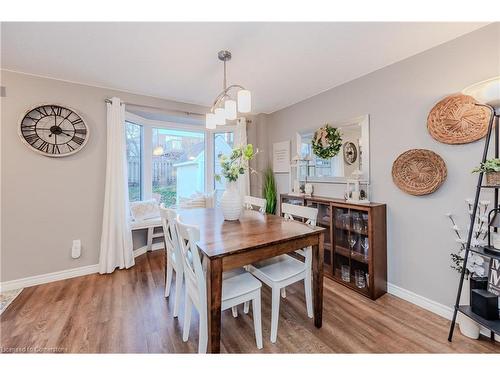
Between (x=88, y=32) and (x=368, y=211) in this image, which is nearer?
(x=88, y=32)

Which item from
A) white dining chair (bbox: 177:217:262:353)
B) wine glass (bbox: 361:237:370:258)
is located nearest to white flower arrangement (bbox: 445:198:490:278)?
wine glass (bbox: 361:237:370:258)

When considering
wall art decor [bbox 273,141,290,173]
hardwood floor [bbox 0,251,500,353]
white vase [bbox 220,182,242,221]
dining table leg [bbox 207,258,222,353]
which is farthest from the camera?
wall art decor [bbox 273,141,290,173]

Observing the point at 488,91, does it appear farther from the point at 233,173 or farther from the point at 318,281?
the point at 233,173

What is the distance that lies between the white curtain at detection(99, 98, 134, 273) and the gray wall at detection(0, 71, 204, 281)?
147mm

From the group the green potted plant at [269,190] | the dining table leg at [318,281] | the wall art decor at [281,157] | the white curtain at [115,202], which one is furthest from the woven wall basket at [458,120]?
the white curtain at [115,202]

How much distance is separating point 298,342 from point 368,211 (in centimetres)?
132

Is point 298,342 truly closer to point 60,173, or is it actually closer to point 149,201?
point 149,201

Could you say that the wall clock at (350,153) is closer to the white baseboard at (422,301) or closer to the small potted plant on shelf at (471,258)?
the small potted plant on shelf at (471,258)

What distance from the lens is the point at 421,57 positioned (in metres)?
1.98

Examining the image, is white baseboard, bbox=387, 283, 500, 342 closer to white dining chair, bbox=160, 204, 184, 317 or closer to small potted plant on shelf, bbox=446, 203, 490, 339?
small potted plant on shelf, bbox=446, 203, 490, 339

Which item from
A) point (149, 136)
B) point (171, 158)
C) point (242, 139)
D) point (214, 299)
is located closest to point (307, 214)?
point (214, 299)

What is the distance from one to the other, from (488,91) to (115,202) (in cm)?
360

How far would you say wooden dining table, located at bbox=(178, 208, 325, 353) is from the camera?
1.25 m
